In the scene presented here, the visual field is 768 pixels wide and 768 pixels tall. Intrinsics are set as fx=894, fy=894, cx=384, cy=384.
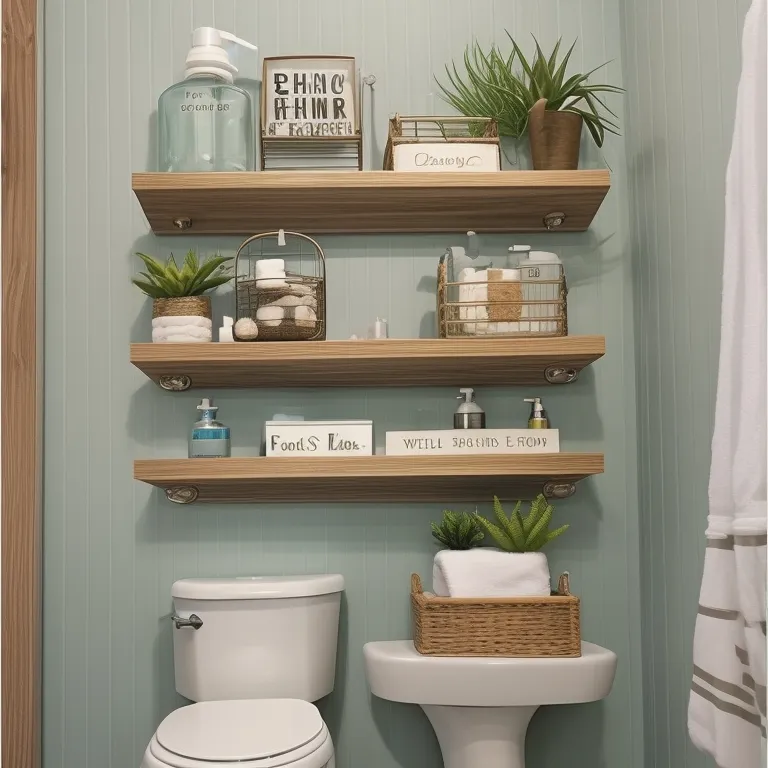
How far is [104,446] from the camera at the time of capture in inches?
75.9

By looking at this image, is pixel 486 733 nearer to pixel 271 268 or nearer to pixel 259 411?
pixel 259 411

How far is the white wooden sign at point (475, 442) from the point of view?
5.79 ft

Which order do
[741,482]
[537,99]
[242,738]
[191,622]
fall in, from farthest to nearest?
[537,99], [191,622], [242,738], [741,482]

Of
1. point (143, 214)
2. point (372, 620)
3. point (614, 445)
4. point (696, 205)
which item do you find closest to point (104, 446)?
point (143, 214)

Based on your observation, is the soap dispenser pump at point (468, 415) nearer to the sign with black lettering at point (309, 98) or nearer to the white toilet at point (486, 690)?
the white toilet at point (486, 690)

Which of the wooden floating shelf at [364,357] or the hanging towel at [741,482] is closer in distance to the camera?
the hanging towel at [741,482]

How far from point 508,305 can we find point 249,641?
0.83 metres

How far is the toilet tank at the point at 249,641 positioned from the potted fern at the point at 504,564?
28 centimetres

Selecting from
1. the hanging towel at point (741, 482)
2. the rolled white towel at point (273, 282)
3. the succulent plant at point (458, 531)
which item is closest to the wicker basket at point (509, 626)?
the succulent plant at point (458, 531)

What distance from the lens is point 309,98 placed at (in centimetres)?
184

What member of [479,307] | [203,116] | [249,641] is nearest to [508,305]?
[479,307]

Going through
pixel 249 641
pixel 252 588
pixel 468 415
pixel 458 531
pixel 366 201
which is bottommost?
pixel 249 641

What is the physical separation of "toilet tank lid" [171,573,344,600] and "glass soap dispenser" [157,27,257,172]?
2.72 feet

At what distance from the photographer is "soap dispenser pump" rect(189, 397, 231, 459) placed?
1790 millimetres
